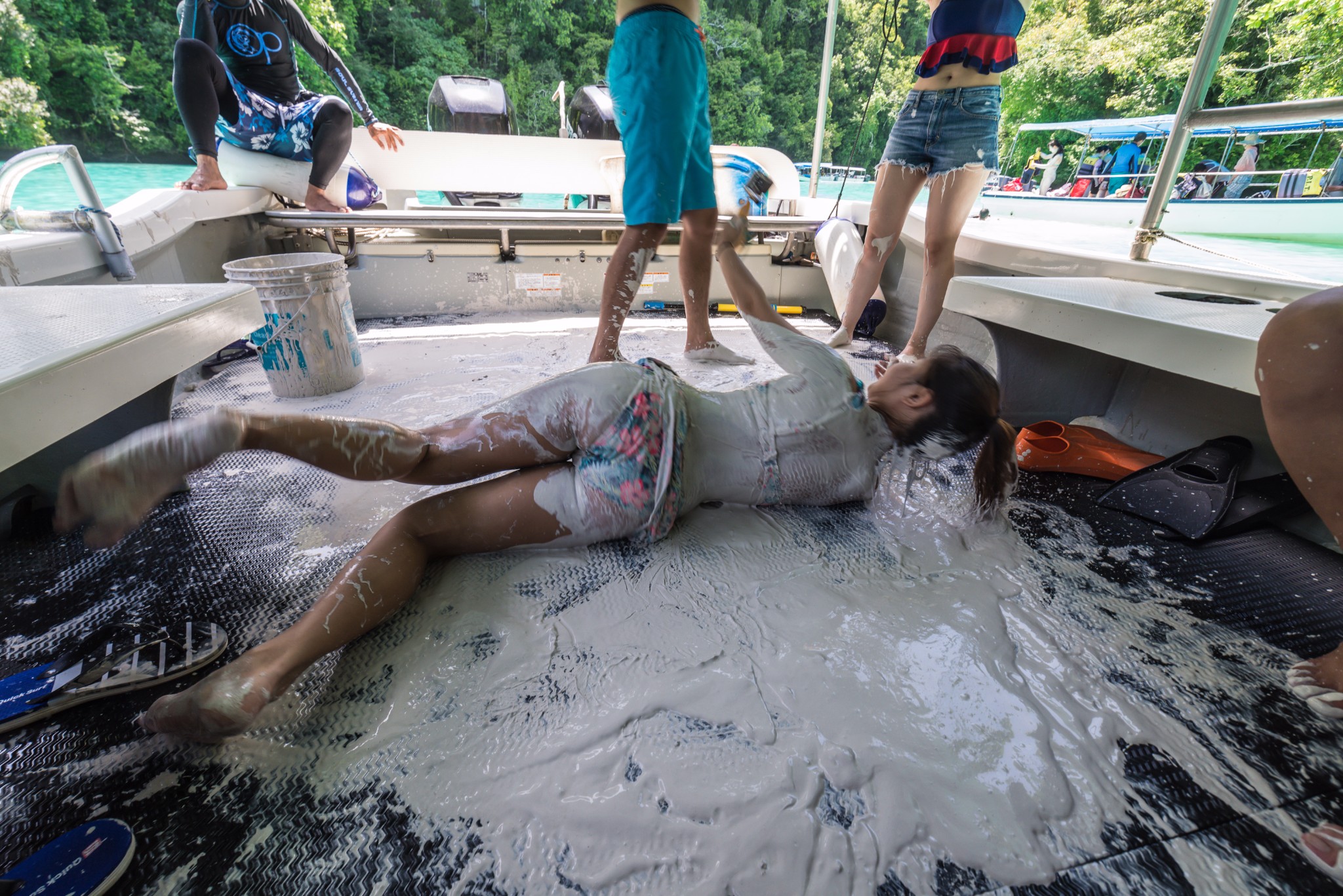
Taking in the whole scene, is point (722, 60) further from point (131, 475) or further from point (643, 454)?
point (131, 475)

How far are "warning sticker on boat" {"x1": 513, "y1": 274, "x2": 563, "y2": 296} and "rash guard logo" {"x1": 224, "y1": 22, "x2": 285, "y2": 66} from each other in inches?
71.1

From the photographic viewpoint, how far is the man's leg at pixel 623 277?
2193 millimetres

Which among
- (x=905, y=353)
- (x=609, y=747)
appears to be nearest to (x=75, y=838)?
(x=609, y=747)

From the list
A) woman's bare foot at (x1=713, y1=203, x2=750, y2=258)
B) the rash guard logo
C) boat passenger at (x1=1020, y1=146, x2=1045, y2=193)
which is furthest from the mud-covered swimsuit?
boat passenger at (x1=1020, y1=146, x2=1045, y2=193)

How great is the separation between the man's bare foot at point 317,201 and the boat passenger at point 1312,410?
426cm

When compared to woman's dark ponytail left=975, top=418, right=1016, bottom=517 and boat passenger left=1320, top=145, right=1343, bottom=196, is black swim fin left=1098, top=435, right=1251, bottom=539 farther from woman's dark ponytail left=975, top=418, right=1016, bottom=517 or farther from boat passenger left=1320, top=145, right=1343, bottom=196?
boat passenger left=1320, top=145, right=1343, bottom=196

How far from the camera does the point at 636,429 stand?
1.26 meters

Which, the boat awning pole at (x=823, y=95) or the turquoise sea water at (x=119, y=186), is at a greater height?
the boat awning pole at (x=823, y=95)

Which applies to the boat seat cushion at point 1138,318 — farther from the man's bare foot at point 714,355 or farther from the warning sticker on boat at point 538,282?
the warning sticker on boat at point 538,282

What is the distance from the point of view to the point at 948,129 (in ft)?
8.21

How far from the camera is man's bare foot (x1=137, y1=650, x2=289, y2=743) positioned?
882 millimetres

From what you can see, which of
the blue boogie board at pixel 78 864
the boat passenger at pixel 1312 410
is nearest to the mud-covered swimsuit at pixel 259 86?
the blue boogie board at pixel 78 864

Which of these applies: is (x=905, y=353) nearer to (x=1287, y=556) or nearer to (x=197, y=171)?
(x=1287, y=556)

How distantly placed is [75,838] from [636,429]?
3.44 ft
